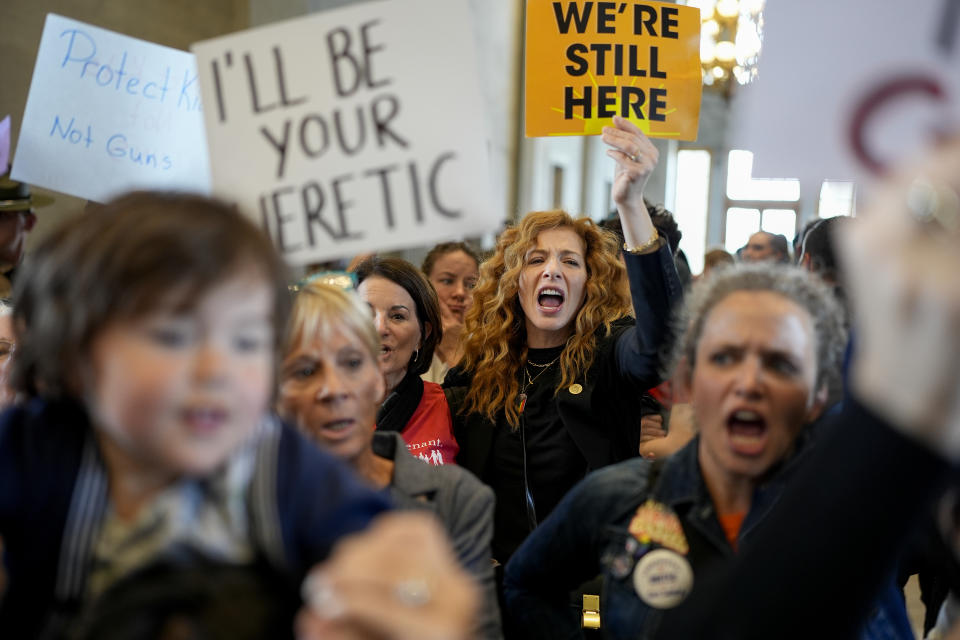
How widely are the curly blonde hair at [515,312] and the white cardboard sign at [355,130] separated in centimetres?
131

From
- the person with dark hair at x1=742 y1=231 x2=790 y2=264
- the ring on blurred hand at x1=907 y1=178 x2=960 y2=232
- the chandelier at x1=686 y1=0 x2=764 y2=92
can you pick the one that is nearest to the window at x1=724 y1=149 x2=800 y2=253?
the chandelier at x1=686 y1=0 x2=764 y2=92

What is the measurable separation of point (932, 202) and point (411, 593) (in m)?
0.57

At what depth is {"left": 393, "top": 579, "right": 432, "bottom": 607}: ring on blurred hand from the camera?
0.88m

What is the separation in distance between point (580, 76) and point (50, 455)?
2303mm

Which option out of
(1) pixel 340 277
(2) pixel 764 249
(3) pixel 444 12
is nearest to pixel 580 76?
(1) pixel 340 277

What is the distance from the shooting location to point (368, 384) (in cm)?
188

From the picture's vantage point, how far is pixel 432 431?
2838 millimetres

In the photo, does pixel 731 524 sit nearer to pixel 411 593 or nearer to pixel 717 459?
pixel 717 459

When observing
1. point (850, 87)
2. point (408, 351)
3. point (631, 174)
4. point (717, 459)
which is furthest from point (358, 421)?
point (408, 351)

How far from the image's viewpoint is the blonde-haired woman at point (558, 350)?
255 cm

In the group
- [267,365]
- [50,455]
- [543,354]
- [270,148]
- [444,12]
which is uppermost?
[444,12]

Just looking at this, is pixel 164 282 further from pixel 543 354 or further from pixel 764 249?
pixel 764 249

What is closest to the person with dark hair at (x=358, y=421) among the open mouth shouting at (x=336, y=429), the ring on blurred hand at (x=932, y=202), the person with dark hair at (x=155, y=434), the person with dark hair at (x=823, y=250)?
the open mouth shouting at (x=336, y=429)

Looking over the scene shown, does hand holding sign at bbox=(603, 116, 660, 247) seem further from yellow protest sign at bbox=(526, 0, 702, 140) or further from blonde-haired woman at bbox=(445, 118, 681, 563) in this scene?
yellow protest sign at bbox=(526, 0, 702, 140)
